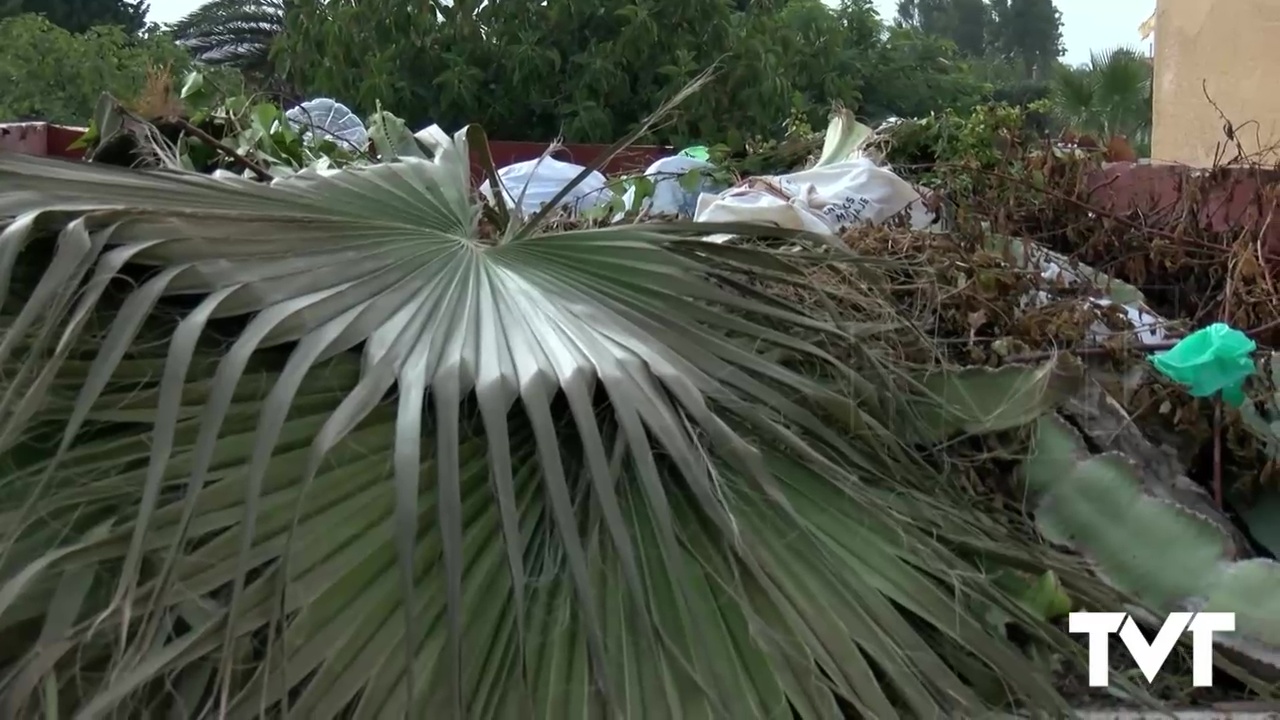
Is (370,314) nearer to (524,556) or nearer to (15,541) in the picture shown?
(524,556)

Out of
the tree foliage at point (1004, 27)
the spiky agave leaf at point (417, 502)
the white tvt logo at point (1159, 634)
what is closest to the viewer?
the spiky agave leaf at point (417, 502)

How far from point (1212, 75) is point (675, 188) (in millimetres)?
3320

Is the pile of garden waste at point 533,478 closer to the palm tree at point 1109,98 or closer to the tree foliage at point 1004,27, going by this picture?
the palm tree at point 1109,98

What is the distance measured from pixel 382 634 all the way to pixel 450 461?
0.79ft

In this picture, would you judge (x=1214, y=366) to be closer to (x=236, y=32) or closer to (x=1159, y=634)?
(x=1159, y=634)

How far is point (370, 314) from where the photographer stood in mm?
1786

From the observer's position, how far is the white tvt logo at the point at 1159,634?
2.00m

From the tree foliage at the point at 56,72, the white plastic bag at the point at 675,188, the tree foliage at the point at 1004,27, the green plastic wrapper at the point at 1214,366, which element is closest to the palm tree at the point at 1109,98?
the tree foliage at the point at 56,72

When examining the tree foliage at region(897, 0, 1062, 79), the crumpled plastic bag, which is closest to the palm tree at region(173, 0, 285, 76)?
the crumpled plastic bag

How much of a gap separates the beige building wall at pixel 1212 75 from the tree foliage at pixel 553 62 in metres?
2.53

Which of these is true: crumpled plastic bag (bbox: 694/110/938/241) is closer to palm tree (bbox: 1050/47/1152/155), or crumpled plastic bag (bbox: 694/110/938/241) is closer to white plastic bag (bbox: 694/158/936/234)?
white plastic bag (bbox: 694/158/936/234)

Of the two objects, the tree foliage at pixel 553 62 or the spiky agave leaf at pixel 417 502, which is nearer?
the spiky agave leaf at pixel 417 502

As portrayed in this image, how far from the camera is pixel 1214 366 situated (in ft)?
8.18

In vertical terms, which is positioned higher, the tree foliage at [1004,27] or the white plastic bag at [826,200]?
the tree foliage at [1004,27]
